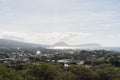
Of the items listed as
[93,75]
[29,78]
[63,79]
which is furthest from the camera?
[93,75]

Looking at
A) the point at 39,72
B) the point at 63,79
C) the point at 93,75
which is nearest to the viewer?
the point at 39,72

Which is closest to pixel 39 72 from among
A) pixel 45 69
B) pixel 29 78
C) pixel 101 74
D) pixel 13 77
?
pixel 45 69

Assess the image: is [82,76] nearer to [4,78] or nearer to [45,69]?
[45,69]

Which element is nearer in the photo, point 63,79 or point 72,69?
point 63,79

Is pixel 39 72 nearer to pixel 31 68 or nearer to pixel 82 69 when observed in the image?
pixel 31 68

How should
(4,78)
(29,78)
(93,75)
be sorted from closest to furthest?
(4,78)
(29,78)
(93,75)

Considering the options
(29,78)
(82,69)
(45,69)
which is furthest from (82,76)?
(29,78)

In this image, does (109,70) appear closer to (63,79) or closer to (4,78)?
(63,79)

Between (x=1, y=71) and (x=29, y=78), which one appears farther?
(x=29, y=78)

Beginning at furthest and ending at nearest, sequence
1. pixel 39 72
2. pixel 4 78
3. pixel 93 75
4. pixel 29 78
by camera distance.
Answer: pixel 93 75, pixel 39 72, pixel 29 78, pixel 4 78
